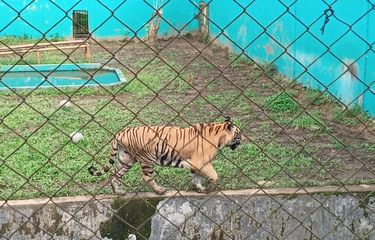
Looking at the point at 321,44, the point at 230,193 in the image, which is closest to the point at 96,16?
the point at 321,44

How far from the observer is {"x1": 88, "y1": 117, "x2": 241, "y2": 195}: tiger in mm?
3959

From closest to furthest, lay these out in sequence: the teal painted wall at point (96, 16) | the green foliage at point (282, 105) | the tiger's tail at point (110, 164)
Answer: the tiger's tail at point (110, 164) → the green foliage at point (282, 105) → the teal painted wall at point (96, 16)

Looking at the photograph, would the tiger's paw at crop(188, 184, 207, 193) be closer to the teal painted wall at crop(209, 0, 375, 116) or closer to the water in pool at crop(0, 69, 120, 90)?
the teal painted wall at crop(209, 0, 375, 116)

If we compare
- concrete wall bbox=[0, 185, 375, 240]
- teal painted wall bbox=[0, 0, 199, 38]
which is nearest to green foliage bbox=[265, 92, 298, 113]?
concrete wall bbox=[0, 185, 375, 240]

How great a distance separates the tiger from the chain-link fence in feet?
0.09

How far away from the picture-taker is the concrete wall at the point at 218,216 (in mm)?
3139

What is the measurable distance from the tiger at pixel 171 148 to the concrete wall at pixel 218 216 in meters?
0.59

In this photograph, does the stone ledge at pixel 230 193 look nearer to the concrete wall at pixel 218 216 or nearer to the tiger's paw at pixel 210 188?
the concrete wall at pixel 218 216

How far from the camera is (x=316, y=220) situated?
128 inches

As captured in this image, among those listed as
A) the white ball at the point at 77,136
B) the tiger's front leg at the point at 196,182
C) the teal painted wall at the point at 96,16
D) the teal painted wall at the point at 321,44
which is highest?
the teal painted wall at the point at 96,16

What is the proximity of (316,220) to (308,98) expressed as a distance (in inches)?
189

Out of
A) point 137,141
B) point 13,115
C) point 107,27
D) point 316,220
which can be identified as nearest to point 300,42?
point 13,115

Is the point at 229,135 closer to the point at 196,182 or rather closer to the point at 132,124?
the point at 196,182

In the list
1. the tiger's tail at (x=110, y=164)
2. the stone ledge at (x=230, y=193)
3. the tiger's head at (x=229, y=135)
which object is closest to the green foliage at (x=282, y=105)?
the tiger's head at (x=229, y=135)
